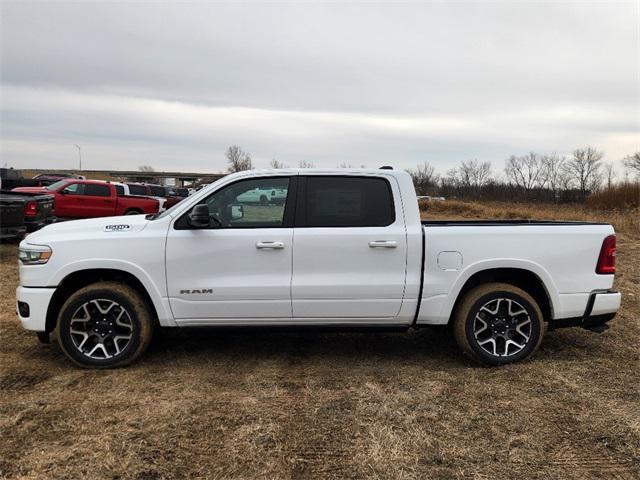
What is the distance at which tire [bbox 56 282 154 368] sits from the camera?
437cm

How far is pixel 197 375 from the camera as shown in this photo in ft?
14.3

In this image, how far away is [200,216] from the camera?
14.1 feet

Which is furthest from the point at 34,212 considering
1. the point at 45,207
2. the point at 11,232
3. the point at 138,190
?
the point at 138,190

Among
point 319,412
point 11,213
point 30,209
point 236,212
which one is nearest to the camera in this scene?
point 319,412

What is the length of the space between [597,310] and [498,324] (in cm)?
91

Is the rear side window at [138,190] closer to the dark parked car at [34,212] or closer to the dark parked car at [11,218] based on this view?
the dark parked car at [34,212]

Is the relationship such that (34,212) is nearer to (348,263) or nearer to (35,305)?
(35,305)

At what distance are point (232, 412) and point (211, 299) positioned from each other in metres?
1.11

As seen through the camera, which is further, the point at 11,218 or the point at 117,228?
the point at 11,218

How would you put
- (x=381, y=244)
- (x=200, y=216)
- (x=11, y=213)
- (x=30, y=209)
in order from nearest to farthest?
(x=200, y=216), (x=381, y=244), (x=11, y=213), (x=30, y=209)

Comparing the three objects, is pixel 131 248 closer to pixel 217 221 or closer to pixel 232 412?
pixel 217 221

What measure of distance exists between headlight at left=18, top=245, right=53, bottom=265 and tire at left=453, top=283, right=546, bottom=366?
145 inches

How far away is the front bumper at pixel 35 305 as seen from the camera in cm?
436

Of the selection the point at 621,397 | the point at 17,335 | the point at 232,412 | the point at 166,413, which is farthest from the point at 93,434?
the point at 621,397
